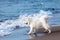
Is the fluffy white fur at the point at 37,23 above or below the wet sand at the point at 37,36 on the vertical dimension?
above

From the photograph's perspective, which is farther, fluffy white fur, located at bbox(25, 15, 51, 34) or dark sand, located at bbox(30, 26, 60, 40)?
fluffy white fur, located at bbox(25, 15, 51, 34)

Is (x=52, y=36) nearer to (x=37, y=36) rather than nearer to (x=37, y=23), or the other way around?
(x=37, y=36)

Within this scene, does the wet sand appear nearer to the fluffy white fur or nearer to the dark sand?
the dark sand

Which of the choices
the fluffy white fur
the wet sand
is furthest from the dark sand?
the fluffy white fur

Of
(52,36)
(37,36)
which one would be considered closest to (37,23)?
(37,36)

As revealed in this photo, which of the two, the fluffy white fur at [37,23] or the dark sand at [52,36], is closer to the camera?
the dark sand at [52,36]

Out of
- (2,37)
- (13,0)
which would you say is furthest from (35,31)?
(13,0)

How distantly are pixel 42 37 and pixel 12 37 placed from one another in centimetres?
65

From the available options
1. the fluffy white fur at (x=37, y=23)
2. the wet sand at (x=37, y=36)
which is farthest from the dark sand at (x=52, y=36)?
the fluffy white fur at (x=37, y=23)

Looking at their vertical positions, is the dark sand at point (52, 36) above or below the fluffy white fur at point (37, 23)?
below

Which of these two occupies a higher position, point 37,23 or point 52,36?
point 37,23

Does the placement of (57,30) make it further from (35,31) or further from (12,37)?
(12,37)

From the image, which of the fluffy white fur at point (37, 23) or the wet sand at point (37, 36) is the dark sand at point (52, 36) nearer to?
the wet sand at point (37, 36)

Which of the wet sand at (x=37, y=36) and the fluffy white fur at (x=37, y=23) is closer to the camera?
the wet sand at (x=37, y=36)
